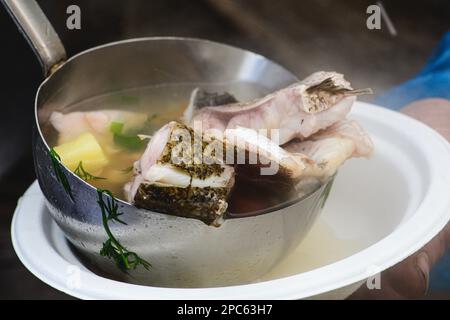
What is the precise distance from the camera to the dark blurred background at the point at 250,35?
180 centimetres

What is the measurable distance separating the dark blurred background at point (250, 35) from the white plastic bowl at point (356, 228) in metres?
0.48

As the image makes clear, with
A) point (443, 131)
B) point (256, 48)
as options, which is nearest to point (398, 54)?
point (256, 48)

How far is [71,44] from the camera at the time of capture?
192 centimetres

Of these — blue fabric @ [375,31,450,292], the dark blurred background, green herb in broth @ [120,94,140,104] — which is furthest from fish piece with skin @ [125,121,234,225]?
blue fabric @ [375,31,450,292]

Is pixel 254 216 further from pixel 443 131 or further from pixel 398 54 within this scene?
pixel 398 54

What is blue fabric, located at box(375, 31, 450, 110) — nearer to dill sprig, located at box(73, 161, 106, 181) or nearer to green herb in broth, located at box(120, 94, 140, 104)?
green herb in broth, located at box(120, 94, 140, 104)

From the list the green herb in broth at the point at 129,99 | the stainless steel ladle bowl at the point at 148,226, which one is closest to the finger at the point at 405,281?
the stainless steel ladle bowl at the point at 148,226

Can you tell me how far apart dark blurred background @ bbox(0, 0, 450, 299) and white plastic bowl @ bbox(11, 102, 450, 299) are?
1.56 feet

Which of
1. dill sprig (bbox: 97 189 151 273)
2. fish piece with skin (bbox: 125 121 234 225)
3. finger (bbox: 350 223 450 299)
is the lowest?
finger (bbox: 350 223 450 299)

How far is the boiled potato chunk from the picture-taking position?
4.05 ft

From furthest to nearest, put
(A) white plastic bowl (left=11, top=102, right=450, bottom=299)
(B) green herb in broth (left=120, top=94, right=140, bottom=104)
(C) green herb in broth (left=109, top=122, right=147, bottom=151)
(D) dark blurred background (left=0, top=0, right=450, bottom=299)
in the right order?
(D) dark blurred background (left=0, top=0, right=450, bottom=299) → (B) green herb in broth (left=120, top=94, right=140, bottom=104) → (C) green herb in broth (left=109, top=122, right=147, bottom=151) → (A) white plastic bowl (left=11, top=102, right=450, bottom=299)

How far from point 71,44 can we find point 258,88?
2.21ft

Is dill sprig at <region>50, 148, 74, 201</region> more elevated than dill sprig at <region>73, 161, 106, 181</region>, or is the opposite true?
dill sprig at <region>50, 148, 74, 201</region>
